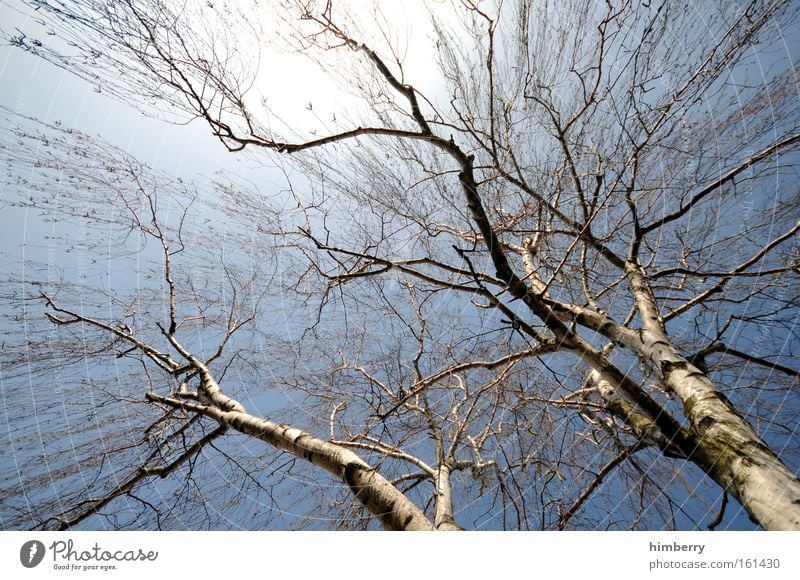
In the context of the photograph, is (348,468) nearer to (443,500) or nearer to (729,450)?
(443,500)

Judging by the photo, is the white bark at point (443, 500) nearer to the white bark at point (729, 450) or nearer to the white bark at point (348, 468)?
the white bark at point (348, 468)

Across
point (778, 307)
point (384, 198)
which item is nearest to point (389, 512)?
point (384, 198)

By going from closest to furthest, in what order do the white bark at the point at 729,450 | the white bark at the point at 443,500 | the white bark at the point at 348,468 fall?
the white bark at the point at 729,450 → the white bark at the point at 348,468 → the white bark at the point at 443,500

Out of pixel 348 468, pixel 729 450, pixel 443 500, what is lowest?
pixel 443 500

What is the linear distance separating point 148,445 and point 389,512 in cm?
155

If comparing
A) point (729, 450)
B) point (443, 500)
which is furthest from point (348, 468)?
point (729, 450)

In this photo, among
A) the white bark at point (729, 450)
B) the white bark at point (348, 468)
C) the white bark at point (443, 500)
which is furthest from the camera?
the white bark at point (443, 500)

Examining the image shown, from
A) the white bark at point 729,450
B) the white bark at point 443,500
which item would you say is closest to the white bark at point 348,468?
the white bark at point 443,500

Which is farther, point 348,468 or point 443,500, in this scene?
point 443,500

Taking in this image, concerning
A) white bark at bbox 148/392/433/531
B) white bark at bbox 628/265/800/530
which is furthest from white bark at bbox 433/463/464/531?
white bark at bbox 628/265/800/530

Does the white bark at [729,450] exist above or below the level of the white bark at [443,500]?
above

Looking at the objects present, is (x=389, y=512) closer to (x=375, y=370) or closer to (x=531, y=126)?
(x=375, y=370)

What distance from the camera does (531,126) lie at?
194cm

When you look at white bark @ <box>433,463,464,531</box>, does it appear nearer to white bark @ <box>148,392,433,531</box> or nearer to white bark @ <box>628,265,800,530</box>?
white bark @ <box>148,392,433,531</box>
